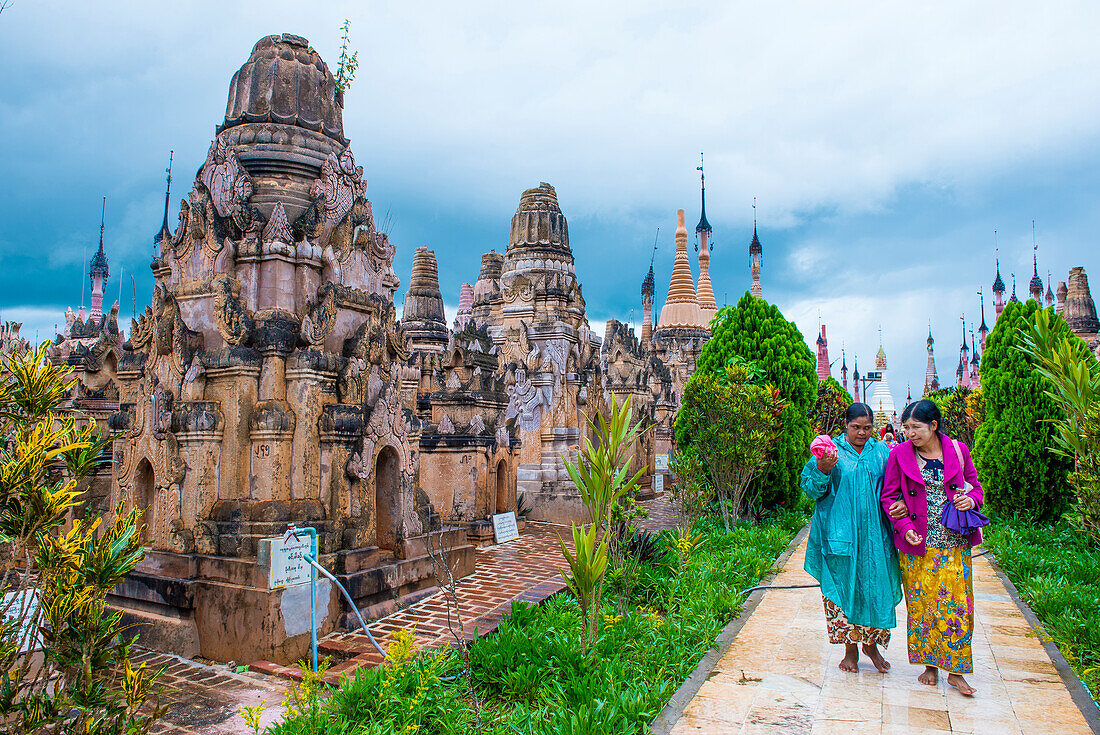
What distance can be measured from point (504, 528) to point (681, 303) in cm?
2145

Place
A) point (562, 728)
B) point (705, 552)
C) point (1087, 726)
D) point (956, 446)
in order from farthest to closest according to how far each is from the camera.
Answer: point (705, 552) < point (956, 446) < point (1087, 726) < point (562, 728)

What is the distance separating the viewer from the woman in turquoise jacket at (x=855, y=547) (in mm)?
4789

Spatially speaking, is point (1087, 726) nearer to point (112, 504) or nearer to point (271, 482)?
point (271, 482)

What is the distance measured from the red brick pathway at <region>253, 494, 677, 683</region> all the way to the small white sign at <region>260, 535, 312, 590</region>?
683 mm

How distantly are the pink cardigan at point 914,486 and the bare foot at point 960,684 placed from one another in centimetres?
78

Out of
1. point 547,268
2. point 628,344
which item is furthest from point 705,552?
point 628,344

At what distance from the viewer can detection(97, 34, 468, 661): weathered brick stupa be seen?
615cm

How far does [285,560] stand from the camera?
5.39 m

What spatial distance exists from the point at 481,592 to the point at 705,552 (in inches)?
109

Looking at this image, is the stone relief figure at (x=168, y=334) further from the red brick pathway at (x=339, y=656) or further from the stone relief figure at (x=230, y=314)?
the red brick pathway at (x=339, y=656)

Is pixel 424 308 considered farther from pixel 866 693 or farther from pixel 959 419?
pixel 959 419

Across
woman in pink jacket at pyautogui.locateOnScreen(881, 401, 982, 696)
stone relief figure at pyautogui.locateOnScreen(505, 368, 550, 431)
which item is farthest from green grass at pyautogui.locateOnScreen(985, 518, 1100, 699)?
stone relief figure at pyautogui.locateOnScreen(505, 368, 550, 431)

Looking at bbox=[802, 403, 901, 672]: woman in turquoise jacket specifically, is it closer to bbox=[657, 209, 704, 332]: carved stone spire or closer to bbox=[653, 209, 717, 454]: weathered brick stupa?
bbox=[653, 209, 717, 454]: weathered brick stupa

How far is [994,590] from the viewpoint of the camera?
24.9 ft
